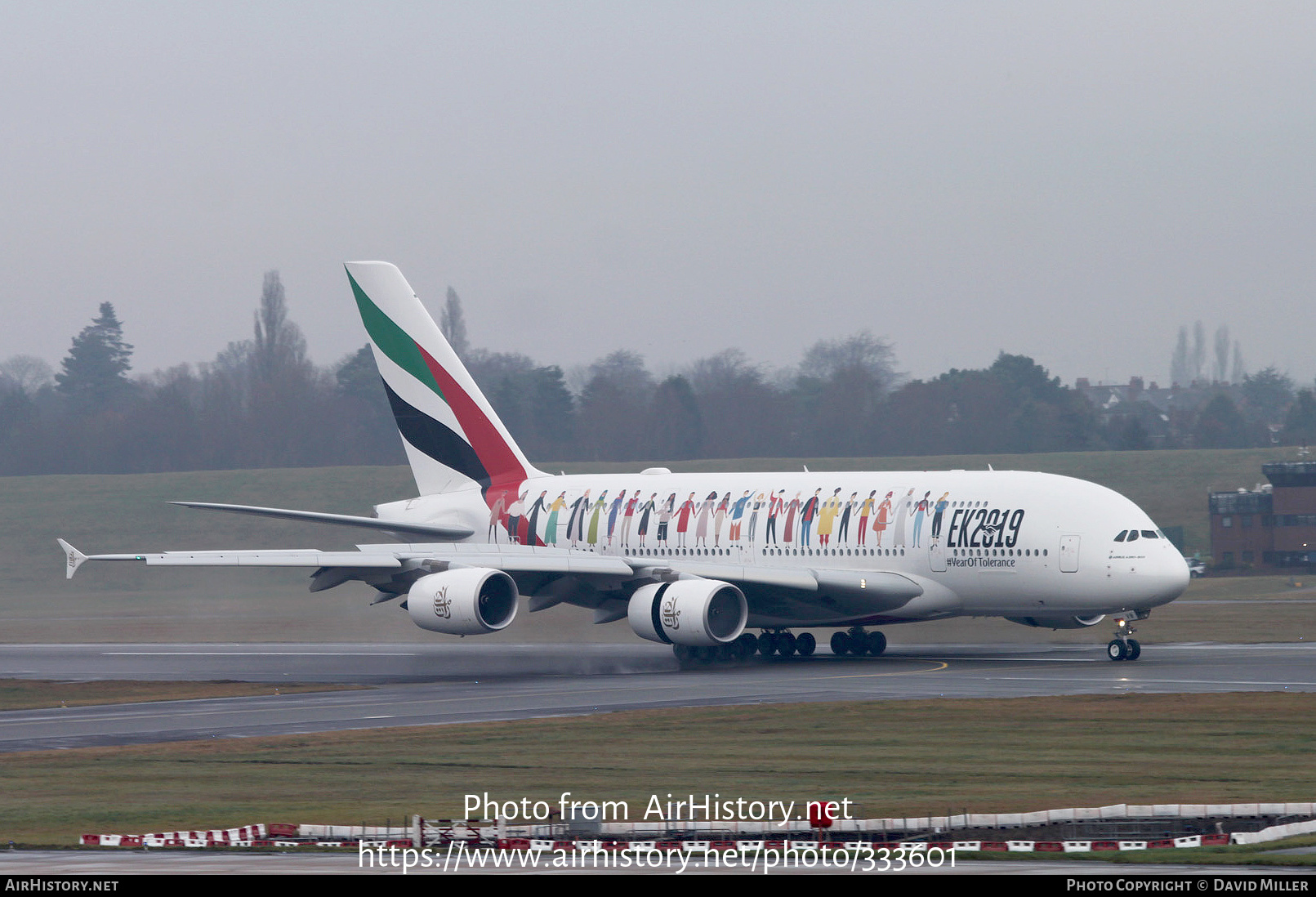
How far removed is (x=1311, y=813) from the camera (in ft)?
49.3

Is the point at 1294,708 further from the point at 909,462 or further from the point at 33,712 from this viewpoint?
the point at 909,462

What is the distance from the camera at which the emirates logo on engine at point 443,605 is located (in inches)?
1496

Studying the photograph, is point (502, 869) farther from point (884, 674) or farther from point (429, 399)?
point (429, 399)

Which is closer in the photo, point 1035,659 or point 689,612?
→ point 689,612

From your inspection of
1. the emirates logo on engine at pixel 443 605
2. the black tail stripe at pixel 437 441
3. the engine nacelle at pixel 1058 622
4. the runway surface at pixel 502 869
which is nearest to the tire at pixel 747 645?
the engine nacelle at pixel 1058 622

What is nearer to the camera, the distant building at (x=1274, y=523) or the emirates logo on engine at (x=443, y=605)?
the emirates logo on engine at (x=443, y=605)

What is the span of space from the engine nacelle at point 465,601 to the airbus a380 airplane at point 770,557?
1.6 inches

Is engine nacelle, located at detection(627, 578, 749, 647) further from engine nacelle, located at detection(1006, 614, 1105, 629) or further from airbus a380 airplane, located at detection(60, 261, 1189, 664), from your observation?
engine nacelle, located at detection(1006, 614, 1105, 629)

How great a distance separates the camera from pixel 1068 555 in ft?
118

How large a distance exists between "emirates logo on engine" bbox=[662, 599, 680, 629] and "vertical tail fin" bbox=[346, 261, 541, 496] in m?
9.93

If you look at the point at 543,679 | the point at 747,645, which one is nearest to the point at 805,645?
the point at 747,645

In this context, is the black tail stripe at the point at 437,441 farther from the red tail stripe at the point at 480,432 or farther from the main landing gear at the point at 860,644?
the main landing gear at the point at 860,644

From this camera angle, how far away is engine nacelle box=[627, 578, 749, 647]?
36781 millimetres

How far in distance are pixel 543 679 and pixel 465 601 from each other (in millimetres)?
2695
